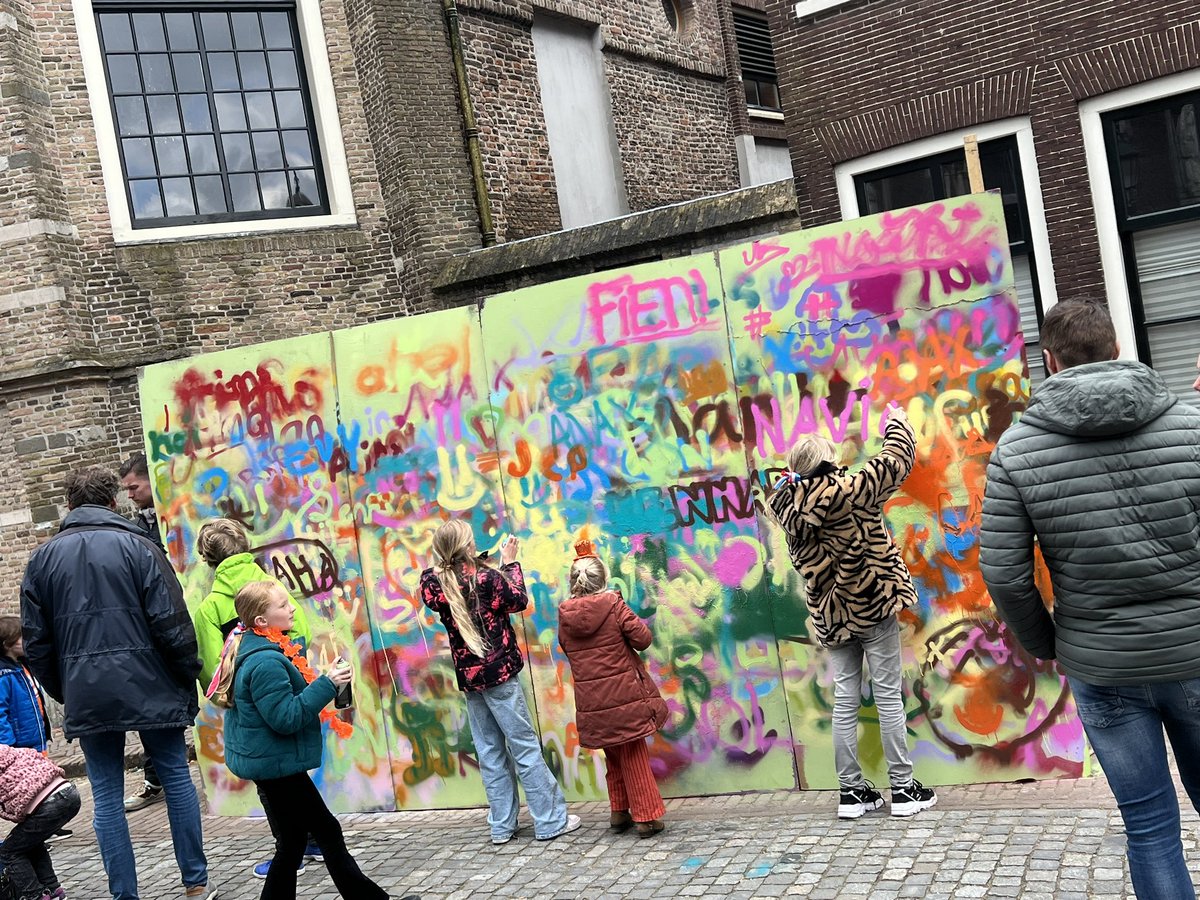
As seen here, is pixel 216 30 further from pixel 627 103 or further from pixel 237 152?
pixel 627 103

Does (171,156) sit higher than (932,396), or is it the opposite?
(171,156)

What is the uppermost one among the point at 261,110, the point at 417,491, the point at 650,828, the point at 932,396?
the point at 261,110

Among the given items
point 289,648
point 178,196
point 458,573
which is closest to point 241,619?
point 289,648

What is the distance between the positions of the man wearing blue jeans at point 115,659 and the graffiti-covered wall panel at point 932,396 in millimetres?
2922

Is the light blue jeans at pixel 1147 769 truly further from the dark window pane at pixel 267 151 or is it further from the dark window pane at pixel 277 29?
the dark window pane at pixel 277 29

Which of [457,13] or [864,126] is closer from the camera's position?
[864,126]

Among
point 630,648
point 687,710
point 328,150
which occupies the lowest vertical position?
point 687,710

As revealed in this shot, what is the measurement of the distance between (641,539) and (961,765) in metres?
1.80

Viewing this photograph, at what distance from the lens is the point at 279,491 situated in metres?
6.88

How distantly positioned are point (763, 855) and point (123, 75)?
1188 cm

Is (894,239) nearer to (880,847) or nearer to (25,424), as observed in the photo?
(880,847)

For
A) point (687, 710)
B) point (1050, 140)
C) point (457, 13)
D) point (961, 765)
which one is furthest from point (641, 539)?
point (457, 13)

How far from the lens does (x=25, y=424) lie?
40.1 feet

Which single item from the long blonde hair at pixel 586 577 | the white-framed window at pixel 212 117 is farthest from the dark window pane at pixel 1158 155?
the white-framed window at pixel 212 117
